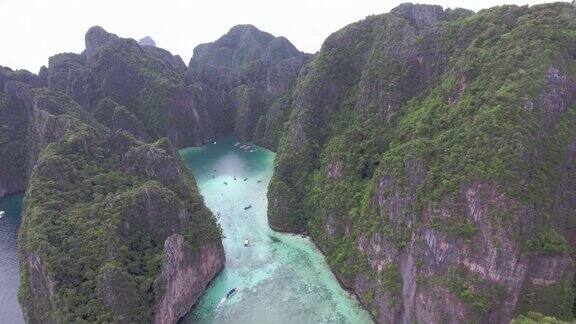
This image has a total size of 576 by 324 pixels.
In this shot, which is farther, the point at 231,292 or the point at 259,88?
the point at 259,88

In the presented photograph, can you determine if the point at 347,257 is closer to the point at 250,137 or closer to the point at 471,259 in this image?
the point at 471,259

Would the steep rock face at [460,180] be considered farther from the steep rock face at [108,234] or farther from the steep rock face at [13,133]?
the steep rock face at [13,133]

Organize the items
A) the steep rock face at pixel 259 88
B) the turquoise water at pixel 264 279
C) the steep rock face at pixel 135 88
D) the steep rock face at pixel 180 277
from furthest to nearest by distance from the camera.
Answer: the steep rock face at pixel 135 88
the steep rock face at pixel 259 88
the turquoise water at pixel 264 279
the steep rock face at pixel 180 277

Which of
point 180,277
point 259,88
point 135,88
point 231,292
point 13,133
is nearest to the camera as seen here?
point 180,277

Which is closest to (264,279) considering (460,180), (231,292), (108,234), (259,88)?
(231,292)

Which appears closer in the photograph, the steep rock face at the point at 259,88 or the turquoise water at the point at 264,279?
the turquoise water at the point at 264,279

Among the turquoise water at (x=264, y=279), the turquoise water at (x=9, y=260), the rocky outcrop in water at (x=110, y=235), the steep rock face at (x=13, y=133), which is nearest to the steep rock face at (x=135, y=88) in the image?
the steep rock face at (x=13, y=133)

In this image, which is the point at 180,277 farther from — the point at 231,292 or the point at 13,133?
the point at 13,133
